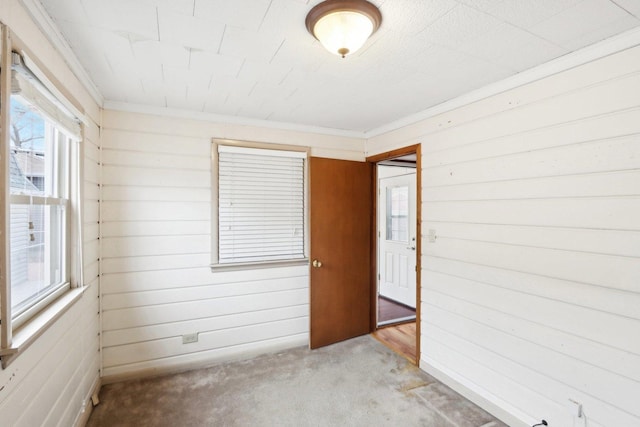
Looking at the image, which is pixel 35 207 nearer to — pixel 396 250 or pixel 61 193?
pixel 61 193

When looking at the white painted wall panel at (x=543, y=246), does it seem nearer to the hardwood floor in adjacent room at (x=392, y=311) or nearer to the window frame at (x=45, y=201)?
the hardwood floor in adjacent room at (x=392, y=311)

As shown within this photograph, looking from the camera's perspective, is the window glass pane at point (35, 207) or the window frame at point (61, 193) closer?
Result: the window glass pane at point (35, 207)

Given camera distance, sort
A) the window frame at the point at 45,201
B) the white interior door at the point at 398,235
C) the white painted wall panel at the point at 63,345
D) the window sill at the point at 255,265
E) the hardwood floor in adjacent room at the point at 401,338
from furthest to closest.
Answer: the white interior door at the point at 398,235 → the hardwood floor in adjacent room at the point at 401,338 → the window sill at the point at 255,265 → the white painted wall panel at the point at 63,345 → the window frame at the point at 45,201

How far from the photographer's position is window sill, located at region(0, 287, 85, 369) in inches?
45.4

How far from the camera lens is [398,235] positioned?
15.3 feet

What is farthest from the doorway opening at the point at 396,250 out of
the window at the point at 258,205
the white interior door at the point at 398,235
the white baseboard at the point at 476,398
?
the window at the point at 258,205

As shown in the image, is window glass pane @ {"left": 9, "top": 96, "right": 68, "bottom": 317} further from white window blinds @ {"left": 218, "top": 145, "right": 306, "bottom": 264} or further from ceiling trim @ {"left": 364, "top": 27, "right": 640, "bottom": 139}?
Result: ceiling trim @ {"left": 364, "top": 27, "right": 640, "bottom": 139}

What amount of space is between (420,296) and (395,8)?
2.29 meters

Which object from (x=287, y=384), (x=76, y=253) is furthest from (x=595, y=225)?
(x=76, y=253)

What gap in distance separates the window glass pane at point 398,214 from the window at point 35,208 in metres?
3.81

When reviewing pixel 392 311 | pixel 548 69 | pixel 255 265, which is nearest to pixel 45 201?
pixel 255 265

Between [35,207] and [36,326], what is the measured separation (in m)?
0.63

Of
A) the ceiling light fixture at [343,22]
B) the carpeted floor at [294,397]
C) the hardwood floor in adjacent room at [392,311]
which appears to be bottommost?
the carpeted floor at [294,397]

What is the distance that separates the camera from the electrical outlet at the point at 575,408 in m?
1.69
